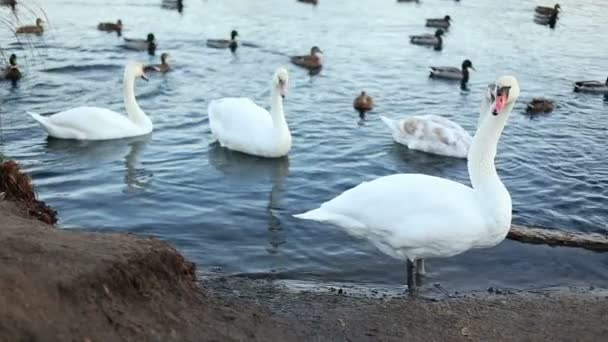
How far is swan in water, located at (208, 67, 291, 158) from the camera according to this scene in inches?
547

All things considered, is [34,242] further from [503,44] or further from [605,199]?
[503,44]

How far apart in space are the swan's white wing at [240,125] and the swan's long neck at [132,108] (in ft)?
4.50

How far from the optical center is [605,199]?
464 inches

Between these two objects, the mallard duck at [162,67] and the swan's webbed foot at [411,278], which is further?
the mallard duck at [162,67]

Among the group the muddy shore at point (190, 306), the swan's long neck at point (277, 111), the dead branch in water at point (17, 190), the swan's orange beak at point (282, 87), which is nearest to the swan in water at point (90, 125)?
the swan's long neck at point (277, 111)

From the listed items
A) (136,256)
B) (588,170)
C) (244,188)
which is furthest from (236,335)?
(588,170)

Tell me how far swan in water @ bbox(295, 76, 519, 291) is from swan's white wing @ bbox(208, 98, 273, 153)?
6.01 m

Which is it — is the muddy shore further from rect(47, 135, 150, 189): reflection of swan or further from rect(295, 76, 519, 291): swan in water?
rect(47, 135, 150, 189): reflection of swan

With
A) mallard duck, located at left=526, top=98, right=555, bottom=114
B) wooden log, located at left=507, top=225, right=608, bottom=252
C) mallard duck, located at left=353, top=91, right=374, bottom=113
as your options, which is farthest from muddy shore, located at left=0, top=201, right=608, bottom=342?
mallard duck, located at left=526, top=98, right=555, bottom=114

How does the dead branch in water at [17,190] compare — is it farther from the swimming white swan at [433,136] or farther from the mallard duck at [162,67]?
the mallard duck at [162,67]

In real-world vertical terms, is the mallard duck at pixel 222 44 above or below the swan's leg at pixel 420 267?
above

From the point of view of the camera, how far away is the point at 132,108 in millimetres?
15766

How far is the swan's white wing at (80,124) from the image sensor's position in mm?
14594

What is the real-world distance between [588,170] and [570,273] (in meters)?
4.93
